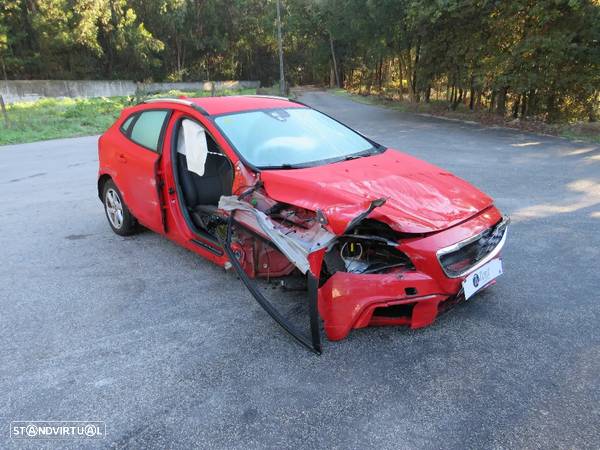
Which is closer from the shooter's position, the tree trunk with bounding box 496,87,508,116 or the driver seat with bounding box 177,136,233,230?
the driver seat with bounding box 177,136,233,230

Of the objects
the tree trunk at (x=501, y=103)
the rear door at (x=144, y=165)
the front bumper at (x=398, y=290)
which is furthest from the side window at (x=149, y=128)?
the tree trunk at (x=501, y=103)

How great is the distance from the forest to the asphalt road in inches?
400

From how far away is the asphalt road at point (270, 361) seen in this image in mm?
2352

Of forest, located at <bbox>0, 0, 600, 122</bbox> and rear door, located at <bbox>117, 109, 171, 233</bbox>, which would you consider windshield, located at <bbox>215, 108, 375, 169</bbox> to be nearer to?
rear door, located at <bbox>117, 109, 171, 233</bbox>

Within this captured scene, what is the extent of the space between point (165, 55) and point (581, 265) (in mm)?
51727

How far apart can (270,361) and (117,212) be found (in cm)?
318

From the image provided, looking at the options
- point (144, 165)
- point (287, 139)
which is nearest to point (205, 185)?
point (144, 165)

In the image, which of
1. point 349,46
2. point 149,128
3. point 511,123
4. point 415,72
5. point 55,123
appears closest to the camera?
point 149,128

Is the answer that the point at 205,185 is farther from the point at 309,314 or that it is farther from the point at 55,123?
the point at 55,123

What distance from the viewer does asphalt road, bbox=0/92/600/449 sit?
7.72 feet

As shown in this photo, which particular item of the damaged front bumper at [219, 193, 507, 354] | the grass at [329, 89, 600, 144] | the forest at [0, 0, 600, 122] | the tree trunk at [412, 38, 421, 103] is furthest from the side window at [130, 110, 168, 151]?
the tree trunk at [412, 38, 421, 103]

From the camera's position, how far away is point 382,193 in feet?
10.3

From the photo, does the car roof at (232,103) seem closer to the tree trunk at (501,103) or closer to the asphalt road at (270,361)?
the asphalt road at (270,361)

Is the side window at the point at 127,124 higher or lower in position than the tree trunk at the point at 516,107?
higher
